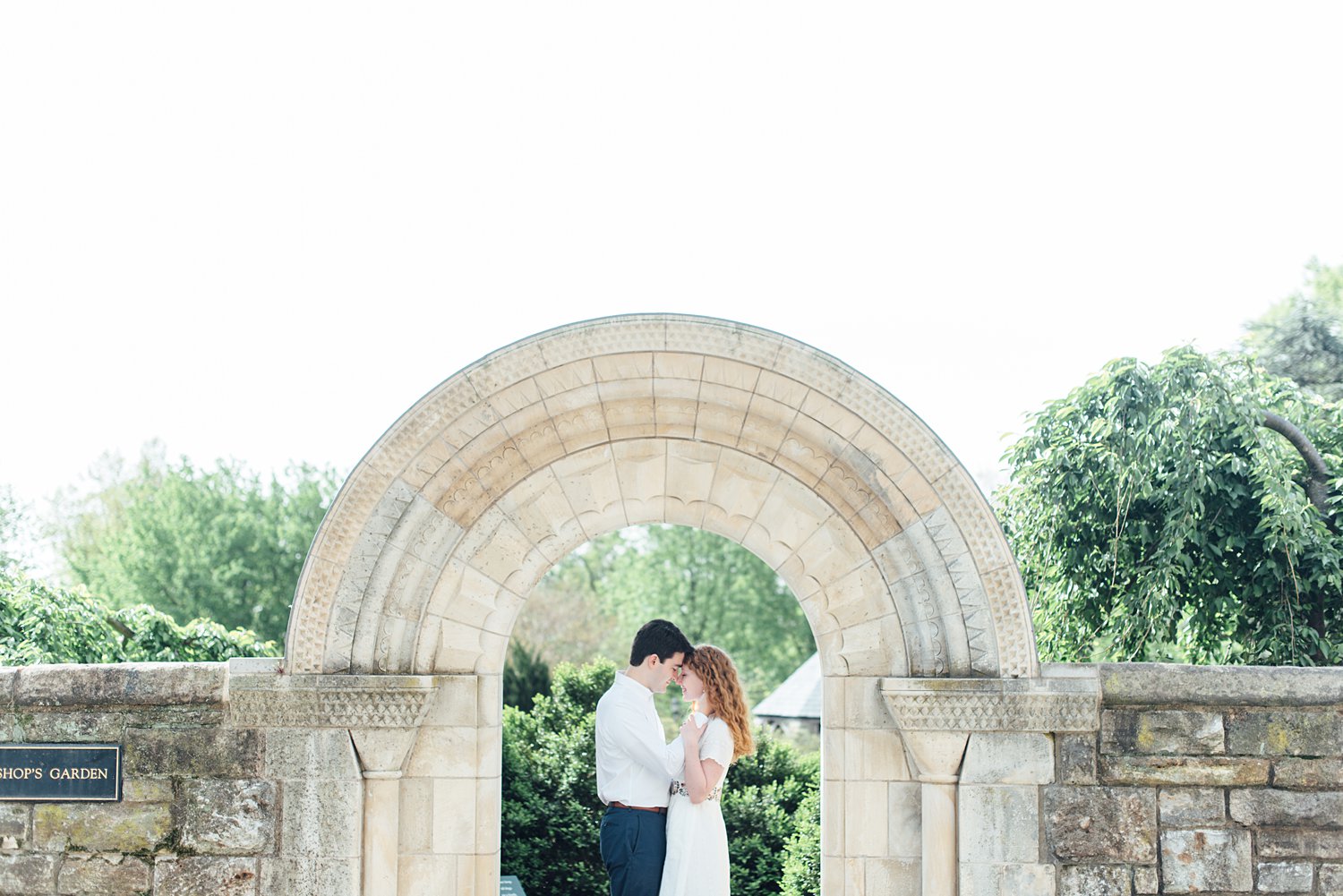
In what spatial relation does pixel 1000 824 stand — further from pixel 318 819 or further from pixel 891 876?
pixel 318 819

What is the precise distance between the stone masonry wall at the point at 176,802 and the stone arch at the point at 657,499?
419 millimetres

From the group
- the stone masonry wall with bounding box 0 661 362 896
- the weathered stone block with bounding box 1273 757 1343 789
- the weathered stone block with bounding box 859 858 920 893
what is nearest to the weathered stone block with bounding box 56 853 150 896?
the stone masonry wall with bounding box 0 661 362 896

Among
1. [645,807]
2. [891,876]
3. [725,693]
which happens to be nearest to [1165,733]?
[891,876]

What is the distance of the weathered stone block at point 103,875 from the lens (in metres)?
5.06

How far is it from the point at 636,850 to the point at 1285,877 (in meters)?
2.67

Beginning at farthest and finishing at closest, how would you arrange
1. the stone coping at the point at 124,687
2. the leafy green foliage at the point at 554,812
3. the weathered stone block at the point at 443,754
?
the leafy green foliage at the point at 554,812 < the weathered stone block at the point at 443,754 < the stone coping at the point at 124,687

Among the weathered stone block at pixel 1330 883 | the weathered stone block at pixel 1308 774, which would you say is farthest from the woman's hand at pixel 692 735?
the weathered stone block at pixel 1330 883

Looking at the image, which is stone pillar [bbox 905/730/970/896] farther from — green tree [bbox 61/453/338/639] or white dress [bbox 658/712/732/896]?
green tree [bbox 61/453/338/639]

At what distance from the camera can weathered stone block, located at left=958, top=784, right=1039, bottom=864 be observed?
16.7ft

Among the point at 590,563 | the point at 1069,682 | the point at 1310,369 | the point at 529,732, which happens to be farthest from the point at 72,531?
the point at 1069,682

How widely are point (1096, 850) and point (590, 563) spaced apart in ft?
86.7

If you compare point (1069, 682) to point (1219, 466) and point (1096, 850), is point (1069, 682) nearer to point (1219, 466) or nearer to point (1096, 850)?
point (1096, 850)

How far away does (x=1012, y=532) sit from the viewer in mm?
7875

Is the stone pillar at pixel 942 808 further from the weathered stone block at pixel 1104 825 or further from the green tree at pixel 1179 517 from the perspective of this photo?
the green tree at pixel 1179 517
